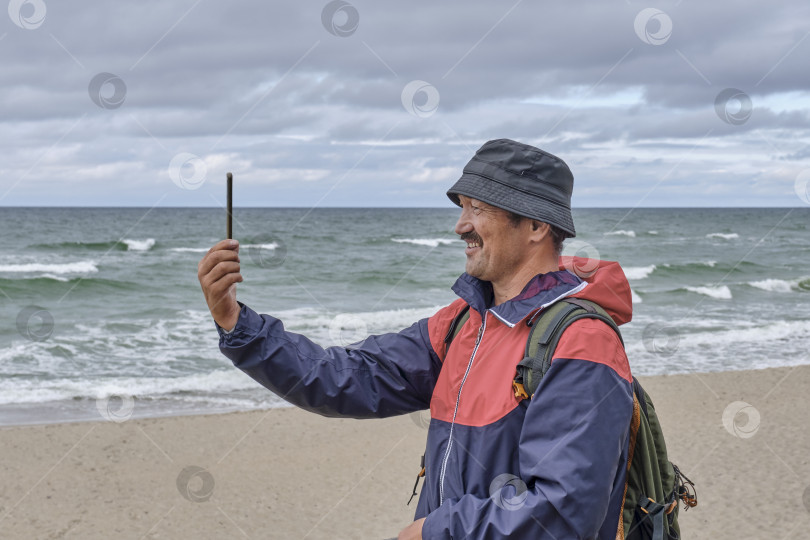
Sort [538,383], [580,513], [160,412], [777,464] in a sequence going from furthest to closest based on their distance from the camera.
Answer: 1. [160,412]
2. [777,464]
3. [538,383]
4. [580,513]

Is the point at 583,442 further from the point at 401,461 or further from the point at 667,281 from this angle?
the point at 667,281

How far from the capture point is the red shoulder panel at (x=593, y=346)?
1.91 m

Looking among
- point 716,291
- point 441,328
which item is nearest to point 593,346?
point 441,328

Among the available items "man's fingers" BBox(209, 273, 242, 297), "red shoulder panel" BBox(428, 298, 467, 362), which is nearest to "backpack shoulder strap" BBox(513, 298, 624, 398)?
"red shoulder panel" BBox(428, 298, 467, 362)

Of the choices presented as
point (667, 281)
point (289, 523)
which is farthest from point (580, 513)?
point (667, 281)

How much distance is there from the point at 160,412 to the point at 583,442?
8551 millimetres

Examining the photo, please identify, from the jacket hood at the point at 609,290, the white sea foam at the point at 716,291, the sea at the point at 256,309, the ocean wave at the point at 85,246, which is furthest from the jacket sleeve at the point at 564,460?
the ocean wave at the point at 85,246

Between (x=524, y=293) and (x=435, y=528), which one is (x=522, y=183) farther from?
(x=435, y=528)

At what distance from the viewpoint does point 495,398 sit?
2064mm

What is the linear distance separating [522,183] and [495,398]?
22.6 inches

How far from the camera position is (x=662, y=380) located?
11.3 m

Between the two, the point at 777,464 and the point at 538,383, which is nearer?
the point at 538,383

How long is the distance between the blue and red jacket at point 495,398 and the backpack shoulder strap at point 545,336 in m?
0.03

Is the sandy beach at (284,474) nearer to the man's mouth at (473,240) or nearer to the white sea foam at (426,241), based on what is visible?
the man's mouth at (473,240)
